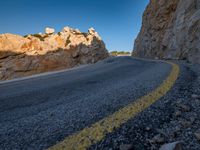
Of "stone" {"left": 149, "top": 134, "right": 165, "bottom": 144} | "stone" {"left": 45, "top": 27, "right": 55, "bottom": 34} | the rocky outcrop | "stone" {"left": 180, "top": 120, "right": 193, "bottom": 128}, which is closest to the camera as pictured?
"stone" {"left": 149, "top": 134, "right": 165, "bottom": 144}

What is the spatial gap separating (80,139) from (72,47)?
29.0 m

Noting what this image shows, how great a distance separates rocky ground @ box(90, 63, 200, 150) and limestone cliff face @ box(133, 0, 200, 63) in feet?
32.6

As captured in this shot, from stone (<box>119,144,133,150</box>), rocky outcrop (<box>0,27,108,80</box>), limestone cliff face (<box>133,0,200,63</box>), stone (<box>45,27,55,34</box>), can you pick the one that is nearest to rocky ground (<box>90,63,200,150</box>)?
stone (<box>119,144,133,150</box>)

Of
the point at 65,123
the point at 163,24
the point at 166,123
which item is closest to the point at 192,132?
the point at 166,123

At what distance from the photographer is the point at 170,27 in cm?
→ 2155

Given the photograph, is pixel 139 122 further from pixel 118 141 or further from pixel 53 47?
pixel 53 47

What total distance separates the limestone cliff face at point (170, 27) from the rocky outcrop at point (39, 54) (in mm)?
11594

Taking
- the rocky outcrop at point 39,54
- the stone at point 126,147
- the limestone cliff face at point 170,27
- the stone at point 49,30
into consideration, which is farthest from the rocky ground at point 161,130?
the stone at point 49,30

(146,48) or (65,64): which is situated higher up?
(146,48)

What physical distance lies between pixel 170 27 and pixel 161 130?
22408 millimetres

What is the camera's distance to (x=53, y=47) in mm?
27609

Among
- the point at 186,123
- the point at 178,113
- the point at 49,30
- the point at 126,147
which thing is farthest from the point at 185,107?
the point at 49,30

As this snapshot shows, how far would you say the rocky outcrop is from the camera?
23.3 m

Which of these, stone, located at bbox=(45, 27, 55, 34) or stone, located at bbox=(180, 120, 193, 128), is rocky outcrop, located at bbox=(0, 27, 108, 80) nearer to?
stone, located at bbox=(45, 27, 55, 34)
